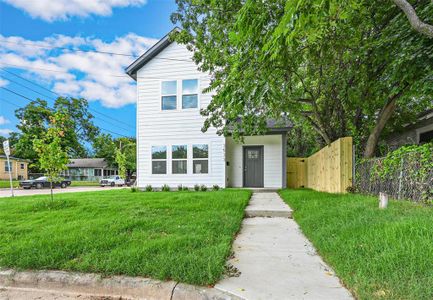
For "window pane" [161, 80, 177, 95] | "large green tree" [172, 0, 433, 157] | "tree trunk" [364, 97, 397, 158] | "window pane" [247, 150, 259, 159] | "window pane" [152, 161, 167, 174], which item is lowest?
"window pane" [152, 161, 167, 174]

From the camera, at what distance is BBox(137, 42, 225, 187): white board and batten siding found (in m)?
11.1

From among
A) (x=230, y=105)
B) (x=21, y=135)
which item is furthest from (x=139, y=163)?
(x=21, y=135)

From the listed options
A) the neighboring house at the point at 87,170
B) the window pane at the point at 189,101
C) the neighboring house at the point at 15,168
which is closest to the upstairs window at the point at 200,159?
the window pane at the point at 189,101

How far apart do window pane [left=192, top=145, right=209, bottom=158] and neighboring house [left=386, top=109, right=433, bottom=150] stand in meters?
6.59

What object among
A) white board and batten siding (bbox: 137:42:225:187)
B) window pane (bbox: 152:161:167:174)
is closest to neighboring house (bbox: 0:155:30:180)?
white board and batten siding (bbox: 137:42:225:187)

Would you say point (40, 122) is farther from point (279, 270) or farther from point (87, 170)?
point (279, 270)

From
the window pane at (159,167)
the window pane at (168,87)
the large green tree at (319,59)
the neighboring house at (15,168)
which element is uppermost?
the window pane at (168,87)

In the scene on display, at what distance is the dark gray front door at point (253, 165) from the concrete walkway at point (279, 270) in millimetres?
7600

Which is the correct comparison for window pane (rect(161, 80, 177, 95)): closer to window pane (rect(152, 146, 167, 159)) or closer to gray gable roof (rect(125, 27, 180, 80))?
gray gable roof (rect(125, 27, 180, 80))

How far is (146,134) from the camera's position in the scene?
11.6 m

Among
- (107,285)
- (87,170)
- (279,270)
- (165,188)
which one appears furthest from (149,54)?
(87,170)

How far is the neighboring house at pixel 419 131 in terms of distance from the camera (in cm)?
762

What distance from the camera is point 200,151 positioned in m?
11.2

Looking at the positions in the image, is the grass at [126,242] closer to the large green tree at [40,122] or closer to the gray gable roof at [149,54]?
the gray gable roof at [149,54]
